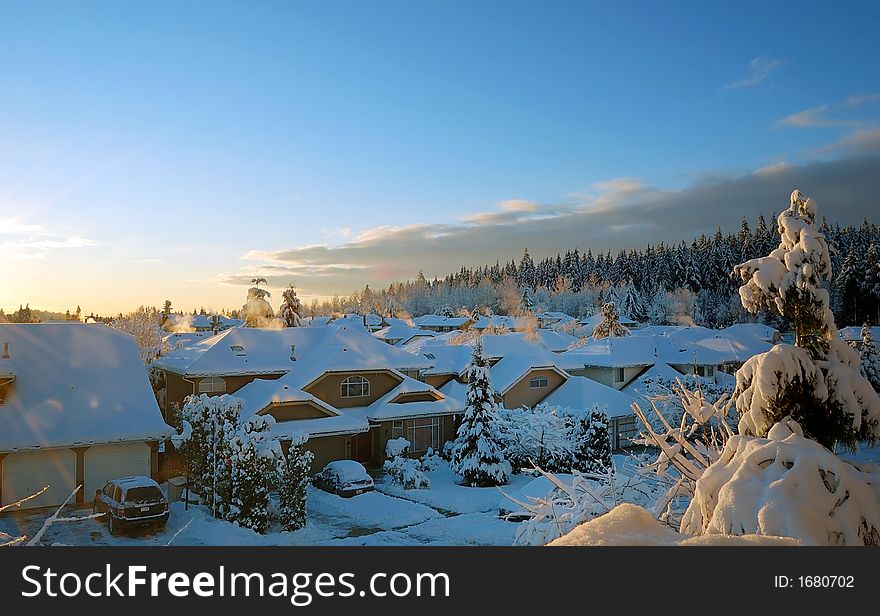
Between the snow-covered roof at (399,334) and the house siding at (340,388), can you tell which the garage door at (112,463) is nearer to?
the house siding at (340,388)

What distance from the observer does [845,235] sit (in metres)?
13.8

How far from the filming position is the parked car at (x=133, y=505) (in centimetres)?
1549

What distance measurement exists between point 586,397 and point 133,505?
2160 cm

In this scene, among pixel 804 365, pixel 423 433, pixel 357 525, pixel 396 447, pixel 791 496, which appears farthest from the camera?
pixel 423 433

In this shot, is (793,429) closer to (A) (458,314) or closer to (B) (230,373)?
(B) (230,373)

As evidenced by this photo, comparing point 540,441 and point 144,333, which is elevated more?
point 144,333

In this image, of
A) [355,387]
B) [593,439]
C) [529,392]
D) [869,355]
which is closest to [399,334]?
[529,392]

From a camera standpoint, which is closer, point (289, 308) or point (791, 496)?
point (791, 496)

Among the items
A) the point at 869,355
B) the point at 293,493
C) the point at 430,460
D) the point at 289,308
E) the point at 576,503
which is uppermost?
the point at 289,308

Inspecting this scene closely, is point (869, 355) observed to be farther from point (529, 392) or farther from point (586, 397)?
point (529, 392)

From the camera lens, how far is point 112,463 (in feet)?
62.8
